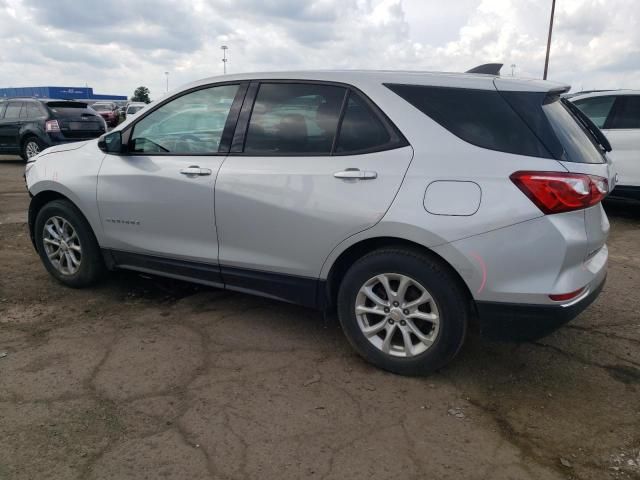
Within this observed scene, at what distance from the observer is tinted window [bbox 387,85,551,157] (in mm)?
2822

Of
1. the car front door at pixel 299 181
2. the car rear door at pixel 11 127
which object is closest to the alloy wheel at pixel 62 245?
the car front door at pixel 299 181

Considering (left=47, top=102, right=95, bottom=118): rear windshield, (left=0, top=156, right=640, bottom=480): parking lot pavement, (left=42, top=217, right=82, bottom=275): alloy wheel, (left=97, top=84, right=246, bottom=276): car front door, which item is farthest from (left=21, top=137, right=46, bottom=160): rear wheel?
(left=97, top=84, right=246, bottom=276): car front door

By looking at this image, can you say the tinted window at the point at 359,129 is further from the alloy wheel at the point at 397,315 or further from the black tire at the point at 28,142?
the black tire at the point at 28,142

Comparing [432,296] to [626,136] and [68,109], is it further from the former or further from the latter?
[68,109]

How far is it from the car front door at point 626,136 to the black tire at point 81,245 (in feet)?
21.4

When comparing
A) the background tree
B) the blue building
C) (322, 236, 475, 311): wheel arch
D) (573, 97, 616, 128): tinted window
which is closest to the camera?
(322, 236, 475, 311): wheel arch

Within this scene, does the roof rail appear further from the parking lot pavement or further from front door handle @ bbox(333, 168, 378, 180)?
the parking lot pavement

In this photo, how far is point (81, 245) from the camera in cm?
436

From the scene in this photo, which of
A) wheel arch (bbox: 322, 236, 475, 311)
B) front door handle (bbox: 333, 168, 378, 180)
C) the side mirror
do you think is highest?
the side mirror

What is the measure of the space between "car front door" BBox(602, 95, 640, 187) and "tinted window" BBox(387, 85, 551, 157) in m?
5.38

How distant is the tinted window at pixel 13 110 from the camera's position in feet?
42.9

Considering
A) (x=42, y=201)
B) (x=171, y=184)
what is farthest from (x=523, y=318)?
(x=42, y=201)

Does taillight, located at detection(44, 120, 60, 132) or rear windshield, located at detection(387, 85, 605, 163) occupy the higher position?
rear windshield, located at detection(387, 85, 605, 163)

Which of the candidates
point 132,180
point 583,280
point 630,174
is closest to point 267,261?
point 132,180
